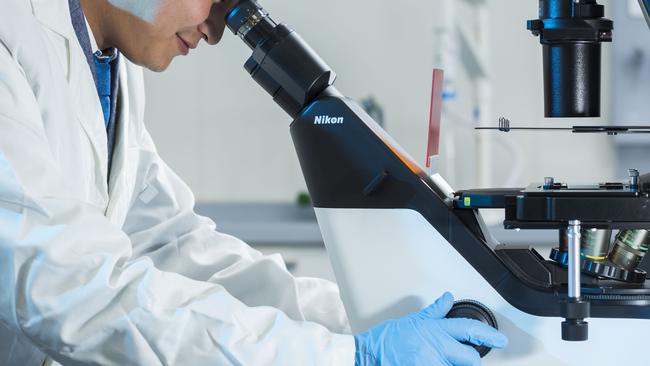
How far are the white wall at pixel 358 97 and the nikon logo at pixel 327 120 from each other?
5.66 feet

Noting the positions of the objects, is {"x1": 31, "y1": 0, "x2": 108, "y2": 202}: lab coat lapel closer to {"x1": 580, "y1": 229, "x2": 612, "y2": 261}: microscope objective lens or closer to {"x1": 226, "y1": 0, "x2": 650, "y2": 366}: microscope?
{"x1": 226, "y1": 0, "x2": 650, "y2": 366}: microscope

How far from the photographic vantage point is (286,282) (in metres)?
1.33

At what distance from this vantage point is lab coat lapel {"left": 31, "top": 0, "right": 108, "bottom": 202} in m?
1.15

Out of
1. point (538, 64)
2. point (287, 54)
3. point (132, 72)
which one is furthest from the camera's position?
point (538, 64)

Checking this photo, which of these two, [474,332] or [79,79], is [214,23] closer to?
[79,79]

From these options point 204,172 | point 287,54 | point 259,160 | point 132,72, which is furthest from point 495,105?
point 287,54

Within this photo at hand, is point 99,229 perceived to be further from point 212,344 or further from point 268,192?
point 268,192

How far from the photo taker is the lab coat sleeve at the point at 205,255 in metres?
1.32

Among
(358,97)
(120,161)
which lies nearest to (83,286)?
(120,161)

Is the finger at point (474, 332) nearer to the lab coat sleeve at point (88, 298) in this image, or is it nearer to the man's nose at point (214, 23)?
the lab coat sleeve at point (88, 298)

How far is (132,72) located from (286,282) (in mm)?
447

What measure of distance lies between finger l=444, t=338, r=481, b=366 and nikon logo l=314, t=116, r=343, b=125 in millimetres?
268

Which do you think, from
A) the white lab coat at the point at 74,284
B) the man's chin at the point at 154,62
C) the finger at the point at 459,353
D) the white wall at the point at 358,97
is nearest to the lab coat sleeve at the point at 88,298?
the white lab coat at the point at 74,284

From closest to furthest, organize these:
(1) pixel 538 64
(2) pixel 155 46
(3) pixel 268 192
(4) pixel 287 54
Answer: (4) pixel 287 54
(2) pixel 155 46
(1) pixel 538 64
(3) pixel 268 192
